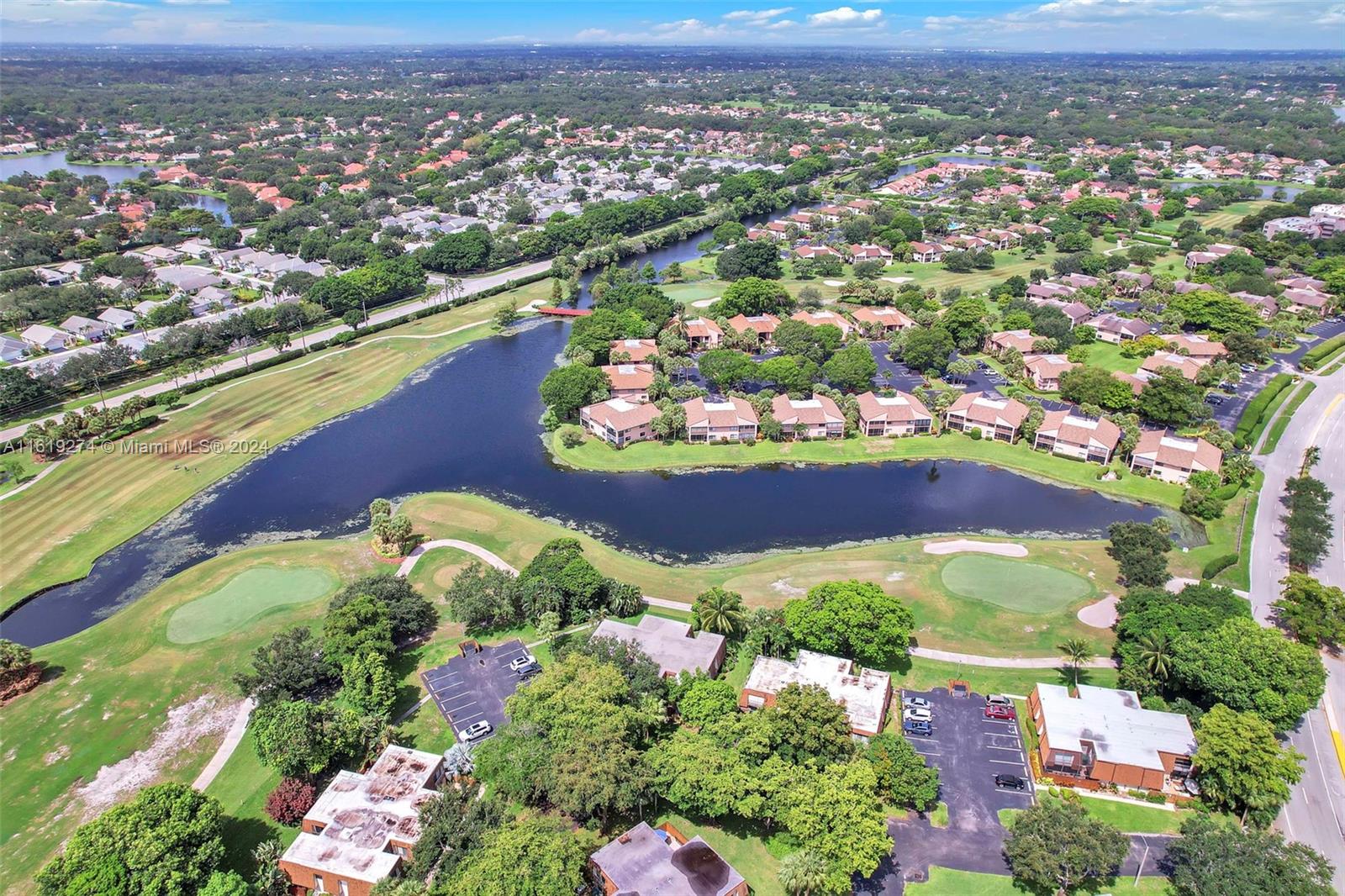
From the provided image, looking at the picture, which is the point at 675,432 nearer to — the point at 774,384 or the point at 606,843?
the point at 774,384

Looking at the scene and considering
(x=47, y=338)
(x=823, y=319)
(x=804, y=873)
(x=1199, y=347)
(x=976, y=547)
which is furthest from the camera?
(x=823, y=319)

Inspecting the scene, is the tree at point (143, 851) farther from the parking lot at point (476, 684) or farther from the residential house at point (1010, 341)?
the residential house at point (1010, 341)

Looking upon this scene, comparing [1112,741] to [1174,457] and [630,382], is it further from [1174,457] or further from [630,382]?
[630,382]

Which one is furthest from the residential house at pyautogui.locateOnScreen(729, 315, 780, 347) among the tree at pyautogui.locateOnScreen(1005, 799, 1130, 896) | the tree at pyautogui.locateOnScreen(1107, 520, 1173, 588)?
the tree at pyautogui.locateOnScreen(1005, 799, 1130, 896)

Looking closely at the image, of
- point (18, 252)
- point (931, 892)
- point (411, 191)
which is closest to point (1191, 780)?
point (931, 892)

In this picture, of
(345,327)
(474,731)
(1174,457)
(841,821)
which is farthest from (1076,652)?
(345,327)

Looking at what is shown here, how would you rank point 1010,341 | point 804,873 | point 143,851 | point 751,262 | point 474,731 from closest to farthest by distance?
point 143,851
point 804,873
point 474,731
point 1010,341
point 751,262
